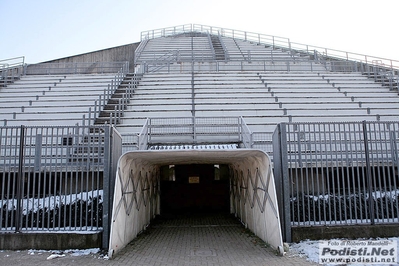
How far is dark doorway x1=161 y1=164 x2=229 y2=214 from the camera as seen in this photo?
14148 mm

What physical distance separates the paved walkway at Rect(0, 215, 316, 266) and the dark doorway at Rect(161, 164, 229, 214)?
551 centimetres

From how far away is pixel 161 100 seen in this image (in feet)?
49.4

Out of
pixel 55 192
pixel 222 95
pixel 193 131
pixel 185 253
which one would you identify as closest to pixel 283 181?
pixel 185 253

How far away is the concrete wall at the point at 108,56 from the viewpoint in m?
26.4

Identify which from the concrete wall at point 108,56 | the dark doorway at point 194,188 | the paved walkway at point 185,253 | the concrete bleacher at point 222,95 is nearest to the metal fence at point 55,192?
the paved walkway at point 185,253

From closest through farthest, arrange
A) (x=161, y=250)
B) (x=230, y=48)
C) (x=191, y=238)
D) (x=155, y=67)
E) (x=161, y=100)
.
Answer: (x=161, y=250) < (x=191, y=238) < (x=161, y=100) < (x=155, y=67) < (x=230, y=48)

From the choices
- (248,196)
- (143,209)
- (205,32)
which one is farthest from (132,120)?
(205,32)

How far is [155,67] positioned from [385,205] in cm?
1631

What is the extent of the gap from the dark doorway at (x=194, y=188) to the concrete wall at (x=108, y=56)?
14.0 meters

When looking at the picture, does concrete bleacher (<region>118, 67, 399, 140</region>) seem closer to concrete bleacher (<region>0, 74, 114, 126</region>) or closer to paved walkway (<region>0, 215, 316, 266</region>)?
concrete bleacher (<region>0, 74, 114, 126</region>)

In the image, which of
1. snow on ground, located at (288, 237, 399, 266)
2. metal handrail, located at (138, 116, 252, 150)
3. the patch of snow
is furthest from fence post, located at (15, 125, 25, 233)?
snow on ground, located at (288, 237, 399, 266)

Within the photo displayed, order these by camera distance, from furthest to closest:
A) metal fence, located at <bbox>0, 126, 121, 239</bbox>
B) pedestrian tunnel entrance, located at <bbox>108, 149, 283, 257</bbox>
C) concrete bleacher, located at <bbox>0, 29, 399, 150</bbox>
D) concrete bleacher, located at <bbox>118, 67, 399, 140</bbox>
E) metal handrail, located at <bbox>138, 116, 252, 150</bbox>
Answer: concrete bleacher, located at <bbox>0, 29, 399, 150</bbox> → concrete bleacher, located at <bbox>118, 67, 399, 140</bbox> → metal handrail, located at <bbox>138, 116, 252, 150</bbox> → metal fence, located at <bbox>0, 126, 121, 239</bbox> → pedestrian tunnel entrance, located at <bbox>108, 149, 283, 257</bbox>

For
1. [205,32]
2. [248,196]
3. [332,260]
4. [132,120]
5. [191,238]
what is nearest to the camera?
[332,260]

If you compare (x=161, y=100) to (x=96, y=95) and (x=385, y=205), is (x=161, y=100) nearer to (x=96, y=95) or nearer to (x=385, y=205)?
(x=96, y=95)
